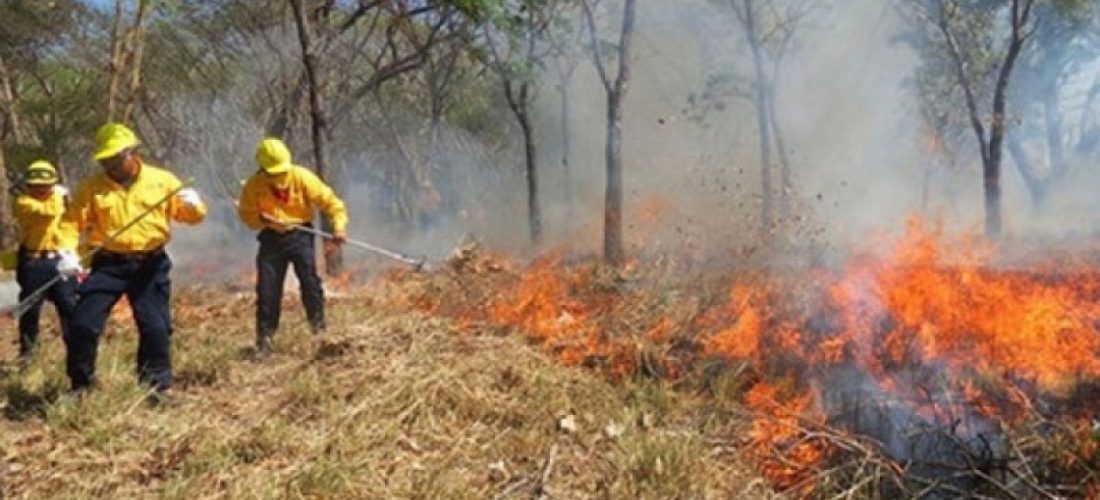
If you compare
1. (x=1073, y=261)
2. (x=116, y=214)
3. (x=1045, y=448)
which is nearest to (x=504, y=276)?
(x=116, y=214)

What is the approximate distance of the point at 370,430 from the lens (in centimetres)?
488

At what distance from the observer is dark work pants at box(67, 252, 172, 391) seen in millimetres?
5242

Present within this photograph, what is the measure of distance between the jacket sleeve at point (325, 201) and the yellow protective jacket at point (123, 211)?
145 centimetres

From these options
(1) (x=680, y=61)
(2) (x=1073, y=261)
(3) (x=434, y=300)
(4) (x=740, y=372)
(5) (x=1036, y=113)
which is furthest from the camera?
(1) (x=680, y=61)

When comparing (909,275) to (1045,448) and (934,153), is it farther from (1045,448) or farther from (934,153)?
(934,153)

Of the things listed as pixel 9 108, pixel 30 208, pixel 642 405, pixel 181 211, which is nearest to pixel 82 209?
pixel 181 211

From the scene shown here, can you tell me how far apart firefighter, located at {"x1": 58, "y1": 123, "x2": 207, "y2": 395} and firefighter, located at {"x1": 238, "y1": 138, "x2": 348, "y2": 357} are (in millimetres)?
1243

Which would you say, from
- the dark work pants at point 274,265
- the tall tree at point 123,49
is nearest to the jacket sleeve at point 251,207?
the dark work pants at point 274,265

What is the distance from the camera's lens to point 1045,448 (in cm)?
445

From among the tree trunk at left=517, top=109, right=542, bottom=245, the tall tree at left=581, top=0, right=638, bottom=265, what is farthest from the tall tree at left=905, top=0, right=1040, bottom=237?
the tree trunk at left=517, top=109, right=542, bottom=245

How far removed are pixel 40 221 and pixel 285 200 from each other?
6.66 feet

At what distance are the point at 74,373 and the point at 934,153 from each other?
34006mm

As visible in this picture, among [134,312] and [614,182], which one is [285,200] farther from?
[614,182]

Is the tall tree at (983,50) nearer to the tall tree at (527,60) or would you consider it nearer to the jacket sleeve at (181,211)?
the tall tree at (527,60)
